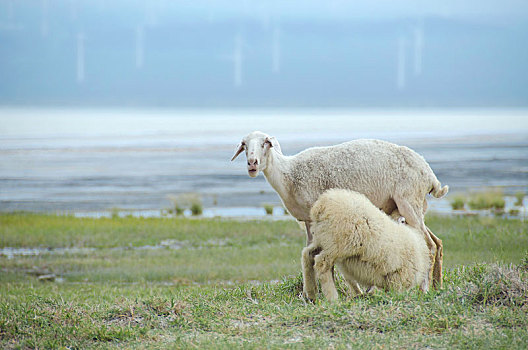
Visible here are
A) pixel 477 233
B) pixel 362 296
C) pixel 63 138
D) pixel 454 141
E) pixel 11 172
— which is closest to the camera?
pixel 362 296

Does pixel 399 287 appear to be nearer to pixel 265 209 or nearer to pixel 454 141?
pixel 265 209

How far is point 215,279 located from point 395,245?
6557 mm

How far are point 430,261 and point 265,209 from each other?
648 inches

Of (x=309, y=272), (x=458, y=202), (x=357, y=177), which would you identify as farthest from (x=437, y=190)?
(x=458, y=202)

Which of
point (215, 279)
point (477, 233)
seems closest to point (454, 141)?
point (477, 233)

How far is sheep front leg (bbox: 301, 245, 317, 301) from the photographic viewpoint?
6.97m

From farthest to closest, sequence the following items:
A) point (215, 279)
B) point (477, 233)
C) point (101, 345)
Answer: point (477, 233) → point (215, 279) → point (101, 345)

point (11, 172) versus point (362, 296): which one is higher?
point (362, 296)

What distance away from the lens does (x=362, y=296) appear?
712 cm

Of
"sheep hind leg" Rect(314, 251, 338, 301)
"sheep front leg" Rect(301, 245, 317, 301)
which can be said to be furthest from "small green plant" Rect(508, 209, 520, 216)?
"sheep hind leg" Rect(314, 251, 338, 301)

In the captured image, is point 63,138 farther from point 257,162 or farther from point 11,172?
point 257,162

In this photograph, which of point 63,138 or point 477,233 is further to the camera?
point 63,138

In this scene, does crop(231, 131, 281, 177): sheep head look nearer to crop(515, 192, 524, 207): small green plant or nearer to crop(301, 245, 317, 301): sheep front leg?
crop(301, 245, 317, 301): sheep front leg

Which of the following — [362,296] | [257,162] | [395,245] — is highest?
[257,162]
